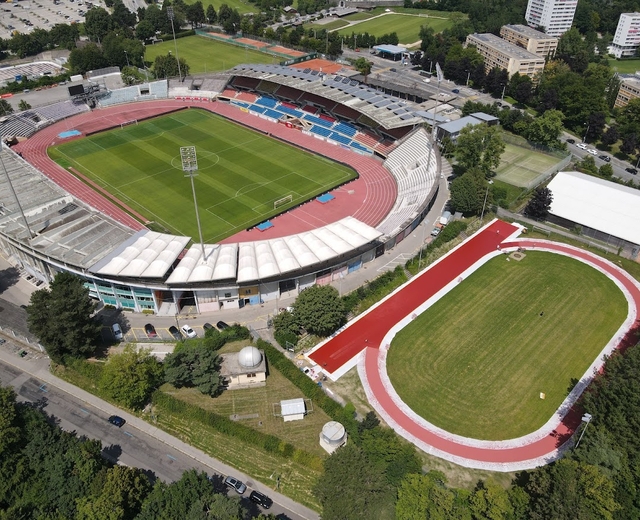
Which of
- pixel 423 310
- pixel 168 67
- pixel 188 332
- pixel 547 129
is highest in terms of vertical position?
pixel 168 67

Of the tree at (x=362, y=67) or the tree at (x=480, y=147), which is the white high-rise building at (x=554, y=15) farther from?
the tree at (x=480, y=147)

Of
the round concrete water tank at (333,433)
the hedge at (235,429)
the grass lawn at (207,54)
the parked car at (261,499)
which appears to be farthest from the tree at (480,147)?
the grass lawn at (207,54)

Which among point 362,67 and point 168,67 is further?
point 362,67

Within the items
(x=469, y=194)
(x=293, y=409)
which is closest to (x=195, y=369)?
(x=293, y=409)

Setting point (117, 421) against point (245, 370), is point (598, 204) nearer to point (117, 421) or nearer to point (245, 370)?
point (245, 370)

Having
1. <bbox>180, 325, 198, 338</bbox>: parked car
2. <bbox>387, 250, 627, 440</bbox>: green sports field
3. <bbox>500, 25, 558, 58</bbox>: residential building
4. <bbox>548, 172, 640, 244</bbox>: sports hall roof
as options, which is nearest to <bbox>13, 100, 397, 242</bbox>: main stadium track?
<bbox>180, 325, 198, 338</bbox>: parked car

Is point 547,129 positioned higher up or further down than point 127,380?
higher up

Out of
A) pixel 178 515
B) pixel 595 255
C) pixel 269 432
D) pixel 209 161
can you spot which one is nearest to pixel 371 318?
pixel 269 432
